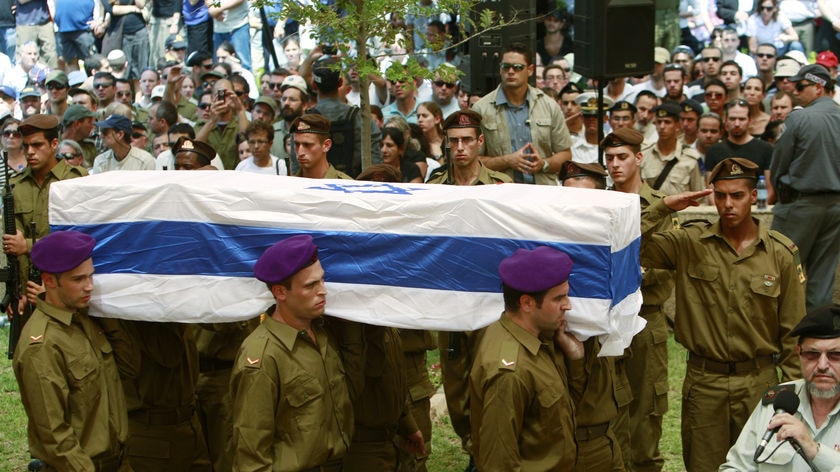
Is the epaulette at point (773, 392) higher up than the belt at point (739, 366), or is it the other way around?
the epaulette at point (773, 392)

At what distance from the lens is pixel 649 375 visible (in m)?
7.12

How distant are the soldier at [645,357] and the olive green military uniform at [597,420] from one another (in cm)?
127

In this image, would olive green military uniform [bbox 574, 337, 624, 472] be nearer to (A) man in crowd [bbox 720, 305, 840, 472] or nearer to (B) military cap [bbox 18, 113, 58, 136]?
(A) man in crowd [bbox 720, 305, 840, 472]

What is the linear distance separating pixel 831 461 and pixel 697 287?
1.88m

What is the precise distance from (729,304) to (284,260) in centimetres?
260

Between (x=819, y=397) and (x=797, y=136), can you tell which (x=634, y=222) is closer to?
(x=819, y=397)

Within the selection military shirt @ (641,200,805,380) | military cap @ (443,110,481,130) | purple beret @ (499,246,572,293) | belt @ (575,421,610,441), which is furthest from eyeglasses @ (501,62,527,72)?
purple beret @ (499,246,572,293)

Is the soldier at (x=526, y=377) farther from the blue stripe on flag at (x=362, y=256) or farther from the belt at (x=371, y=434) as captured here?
the belt at (x=371, y=434)

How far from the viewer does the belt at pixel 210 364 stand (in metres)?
6.74

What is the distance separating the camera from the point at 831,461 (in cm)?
467

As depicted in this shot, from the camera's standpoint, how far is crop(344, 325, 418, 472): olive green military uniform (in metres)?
5.84

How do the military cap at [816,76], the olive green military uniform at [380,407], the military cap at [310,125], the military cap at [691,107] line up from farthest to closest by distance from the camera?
the military cap at [691,107]
the military cap at [816,76]
the military cap at [310,125]
the olive green military uniform at [380,407]

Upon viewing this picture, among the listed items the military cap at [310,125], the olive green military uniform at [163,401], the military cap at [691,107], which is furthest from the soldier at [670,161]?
the olive green military uniform at [163,401]

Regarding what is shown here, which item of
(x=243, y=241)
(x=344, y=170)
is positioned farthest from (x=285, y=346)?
(x=344, y=170)
